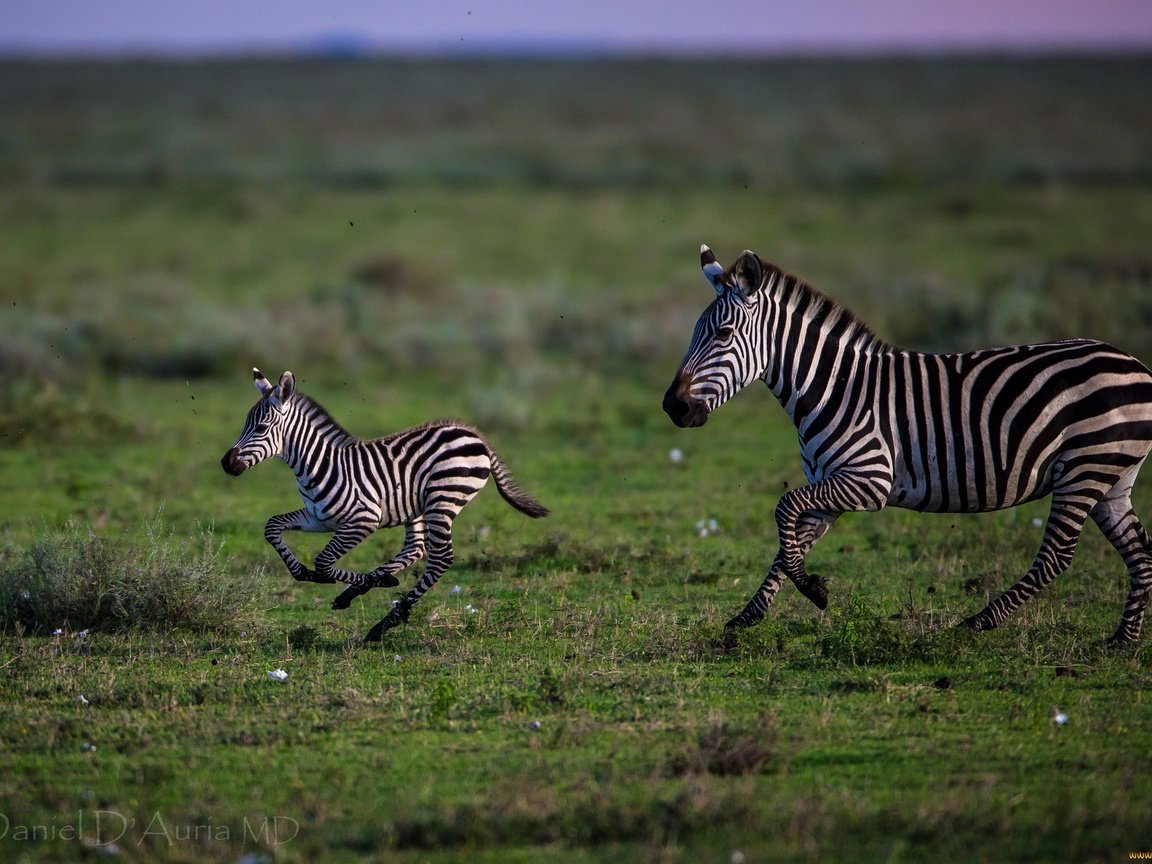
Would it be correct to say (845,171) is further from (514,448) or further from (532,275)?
(514,448)

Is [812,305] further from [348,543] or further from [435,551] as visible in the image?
[348,543]

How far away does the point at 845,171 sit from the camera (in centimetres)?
5131

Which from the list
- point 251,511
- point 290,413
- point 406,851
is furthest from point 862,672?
point 251,511

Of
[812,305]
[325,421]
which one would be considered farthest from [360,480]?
[812,305]

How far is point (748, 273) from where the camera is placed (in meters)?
8.68

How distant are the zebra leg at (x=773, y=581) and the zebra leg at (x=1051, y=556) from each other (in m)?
1.08

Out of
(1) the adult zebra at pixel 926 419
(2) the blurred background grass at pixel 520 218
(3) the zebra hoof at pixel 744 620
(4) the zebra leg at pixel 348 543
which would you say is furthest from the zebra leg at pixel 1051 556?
(2) the blurred background grass at pixel 520 218

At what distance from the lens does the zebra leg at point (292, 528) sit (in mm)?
8984

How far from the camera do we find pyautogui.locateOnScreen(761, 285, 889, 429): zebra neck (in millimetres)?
8711

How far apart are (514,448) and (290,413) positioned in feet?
25.7

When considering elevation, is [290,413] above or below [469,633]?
above

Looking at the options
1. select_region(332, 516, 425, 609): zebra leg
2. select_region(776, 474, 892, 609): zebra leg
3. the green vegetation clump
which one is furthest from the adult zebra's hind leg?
the green vegetation clump

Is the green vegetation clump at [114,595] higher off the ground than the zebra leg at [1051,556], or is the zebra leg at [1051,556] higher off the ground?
the zebra leg at [1051,556]

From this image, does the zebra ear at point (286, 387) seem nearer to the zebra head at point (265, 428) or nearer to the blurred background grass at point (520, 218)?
the zebra head at point (265, 428)
